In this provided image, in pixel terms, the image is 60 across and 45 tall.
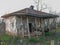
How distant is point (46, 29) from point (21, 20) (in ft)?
14.7

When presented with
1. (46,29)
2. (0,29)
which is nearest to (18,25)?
(46,29)

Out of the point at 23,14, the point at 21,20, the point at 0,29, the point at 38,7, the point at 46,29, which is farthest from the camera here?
the point at 38,7

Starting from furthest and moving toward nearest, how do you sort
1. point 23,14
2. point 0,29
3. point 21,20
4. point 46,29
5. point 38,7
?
point 38,7
point 0,29
point 46,29
point 21,20
point 23,14

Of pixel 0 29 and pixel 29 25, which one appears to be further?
pixel 0 29

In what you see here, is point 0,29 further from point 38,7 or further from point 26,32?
point 38,7

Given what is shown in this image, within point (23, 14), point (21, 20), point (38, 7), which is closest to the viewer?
point (23, 14)

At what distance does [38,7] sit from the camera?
5356cm

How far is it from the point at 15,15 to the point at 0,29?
1125 centimetres

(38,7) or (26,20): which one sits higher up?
(38,7)

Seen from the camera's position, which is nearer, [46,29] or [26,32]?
[26,32]

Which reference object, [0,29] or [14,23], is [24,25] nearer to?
[14,23]

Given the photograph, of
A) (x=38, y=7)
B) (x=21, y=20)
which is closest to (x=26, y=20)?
(x=21, y=20)

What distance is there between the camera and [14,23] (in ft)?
84.7

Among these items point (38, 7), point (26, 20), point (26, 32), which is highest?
point (38, 7)
